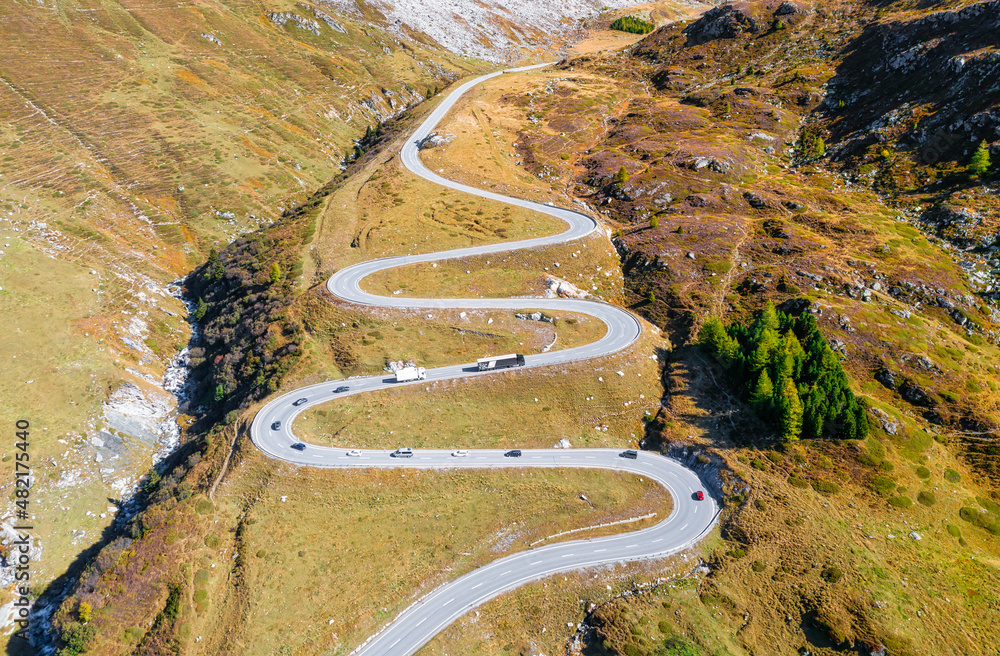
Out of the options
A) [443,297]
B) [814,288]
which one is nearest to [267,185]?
[443,297]

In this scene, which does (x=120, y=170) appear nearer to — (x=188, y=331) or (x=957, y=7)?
(x=188, y=331)

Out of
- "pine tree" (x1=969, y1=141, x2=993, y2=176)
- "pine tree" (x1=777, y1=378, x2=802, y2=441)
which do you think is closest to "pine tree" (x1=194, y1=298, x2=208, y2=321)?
"pine tree" (x1=777, y1=378, x2=802, y2=441)

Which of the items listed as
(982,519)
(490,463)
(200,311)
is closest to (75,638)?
(490,463)

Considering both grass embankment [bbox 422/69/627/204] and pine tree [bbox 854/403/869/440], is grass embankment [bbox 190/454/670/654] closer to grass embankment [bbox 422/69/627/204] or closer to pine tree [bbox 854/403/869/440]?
pine tree [bbox 854/403/869/440]

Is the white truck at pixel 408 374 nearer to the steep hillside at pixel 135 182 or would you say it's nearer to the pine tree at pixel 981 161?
the steep hillside at pixel 135 182

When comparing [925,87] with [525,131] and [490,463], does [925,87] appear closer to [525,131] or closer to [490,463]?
[525,131]
